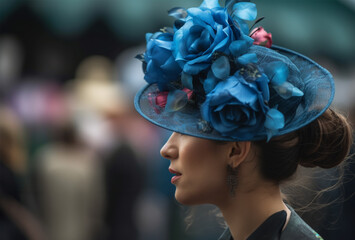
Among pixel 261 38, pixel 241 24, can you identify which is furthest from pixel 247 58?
pixel 261 38

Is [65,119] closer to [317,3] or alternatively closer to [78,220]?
[78,220]

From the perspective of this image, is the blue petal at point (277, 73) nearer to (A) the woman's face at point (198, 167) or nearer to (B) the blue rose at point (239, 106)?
(B) the blue rose at point (239, 106)

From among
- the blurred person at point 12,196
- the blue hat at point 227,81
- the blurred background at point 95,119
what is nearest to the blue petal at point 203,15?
the blue hat at point 227,81

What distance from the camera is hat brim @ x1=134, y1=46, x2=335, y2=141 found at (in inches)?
94.0

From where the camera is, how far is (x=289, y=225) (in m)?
2.50

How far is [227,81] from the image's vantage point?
2.37 meters

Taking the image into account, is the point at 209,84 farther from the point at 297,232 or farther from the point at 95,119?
the point at 95,119

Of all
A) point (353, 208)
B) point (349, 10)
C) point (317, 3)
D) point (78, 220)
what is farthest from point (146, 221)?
point (349, 10)

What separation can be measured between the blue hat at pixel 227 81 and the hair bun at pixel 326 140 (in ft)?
0.46

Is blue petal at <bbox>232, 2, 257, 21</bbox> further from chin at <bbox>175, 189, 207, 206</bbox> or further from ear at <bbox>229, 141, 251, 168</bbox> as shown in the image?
chin at <bbox>175, 189, 207, 206</bbox>

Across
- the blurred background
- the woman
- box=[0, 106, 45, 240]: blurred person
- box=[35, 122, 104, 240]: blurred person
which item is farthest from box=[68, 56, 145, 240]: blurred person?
the woman

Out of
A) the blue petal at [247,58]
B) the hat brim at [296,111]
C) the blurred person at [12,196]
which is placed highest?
the blue petal at [247,58]

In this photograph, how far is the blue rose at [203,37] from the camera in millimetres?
2410

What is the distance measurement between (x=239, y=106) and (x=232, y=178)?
36cm
